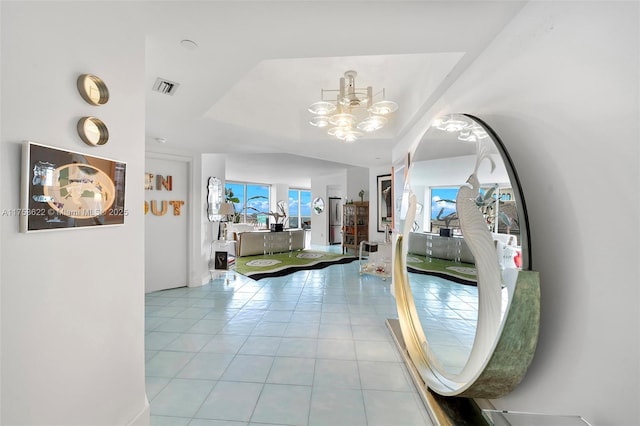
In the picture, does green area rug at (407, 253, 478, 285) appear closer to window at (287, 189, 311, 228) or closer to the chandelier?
the chandelier

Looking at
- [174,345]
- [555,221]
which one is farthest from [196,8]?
[174,345]

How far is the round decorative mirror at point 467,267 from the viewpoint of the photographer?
44.5 inches

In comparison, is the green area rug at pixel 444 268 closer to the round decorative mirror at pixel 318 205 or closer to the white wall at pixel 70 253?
the white wall at pixel 70 253

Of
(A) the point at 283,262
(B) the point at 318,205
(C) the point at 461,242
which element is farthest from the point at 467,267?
(B) the point at 318,205

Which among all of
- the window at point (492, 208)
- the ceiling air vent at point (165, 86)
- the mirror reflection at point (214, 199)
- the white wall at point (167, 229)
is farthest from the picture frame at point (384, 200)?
the ceiling air vent at point (165, 86)

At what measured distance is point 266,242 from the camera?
791 cm

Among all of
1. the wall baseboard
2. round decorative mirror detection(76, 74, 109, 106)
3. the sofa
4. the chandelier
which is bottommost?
the wall baseboard

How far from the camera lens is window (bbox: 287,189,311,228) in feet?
44.4

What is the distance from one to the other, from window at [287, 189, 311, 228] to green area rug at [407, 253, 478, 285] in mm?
11284

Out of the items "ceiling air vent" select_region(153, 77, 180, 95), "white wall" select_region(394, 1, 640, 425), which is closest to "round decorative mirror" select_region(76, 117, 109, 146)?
"ceiling air vent" select_region(153, 77, 180, 95)

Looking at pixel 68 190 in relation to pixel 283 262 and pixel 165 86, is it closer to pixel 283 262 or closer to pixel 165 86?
pixel 165 86

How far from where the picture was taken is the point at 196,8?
4.38ft

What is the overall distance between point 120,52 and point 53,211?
954 millimetres

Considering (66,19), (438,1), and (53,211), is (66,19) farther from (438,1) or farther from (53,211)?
(438,1)
